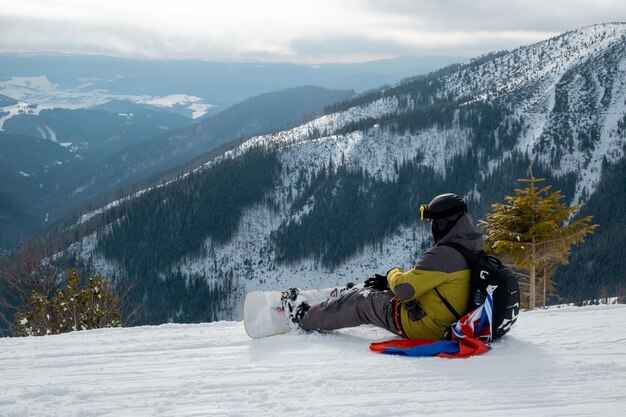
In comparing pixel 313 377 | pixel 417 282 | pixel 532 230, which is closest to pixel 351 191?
pixel 532 230

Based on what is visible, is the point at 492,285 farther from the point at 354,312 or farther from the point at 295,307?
the point at 295,307

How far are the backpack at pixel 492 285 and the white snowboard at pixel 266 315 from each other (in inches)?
74.7

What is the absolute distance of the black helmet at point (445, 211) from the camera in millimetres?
5414

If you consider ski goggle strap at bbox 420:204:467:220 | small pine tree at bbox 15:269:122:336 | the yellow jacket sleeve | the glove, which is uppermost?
ski goggle strap at bbox 420:204:467:220

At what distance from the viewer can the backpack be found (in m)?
5.33

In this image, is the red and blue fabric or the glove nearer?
the red and blue fabric

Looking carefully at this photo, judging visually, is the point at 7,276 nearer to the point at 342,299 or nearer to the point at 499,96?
the point at 342,299

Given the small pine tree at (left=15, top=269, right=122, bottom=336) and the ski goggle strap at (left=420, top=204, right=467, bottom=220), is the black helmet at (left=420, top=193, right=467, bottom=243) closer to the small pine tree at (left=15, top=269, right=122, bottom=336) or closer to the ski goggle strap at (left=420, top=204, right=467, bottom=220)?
→ the ski goggle strap at (left=420, top=204, right=467, bottom=220)

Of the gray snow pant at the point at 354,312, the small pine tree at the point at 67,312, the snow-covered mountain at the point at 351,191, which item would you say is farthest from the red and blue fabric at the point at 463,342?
the snow-covered mountain at the point at 351,191

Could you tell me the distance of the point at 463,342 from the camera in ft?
17.3

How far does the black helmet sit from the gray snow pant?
1139 millimetres

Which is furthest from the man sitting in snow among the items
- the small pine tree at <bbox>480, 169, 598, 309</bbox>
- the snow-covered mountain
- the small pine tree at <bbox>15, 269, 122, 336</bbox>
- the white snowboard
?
the snow-covered mountain

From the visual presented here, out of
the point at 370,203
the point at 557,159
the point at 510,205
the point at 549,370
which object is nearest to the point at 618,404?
the point at 549,370

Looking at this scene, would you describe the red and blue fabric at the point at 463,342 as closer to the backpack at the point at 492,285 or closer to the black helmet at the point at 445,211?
the backpack at the point at 492,285
